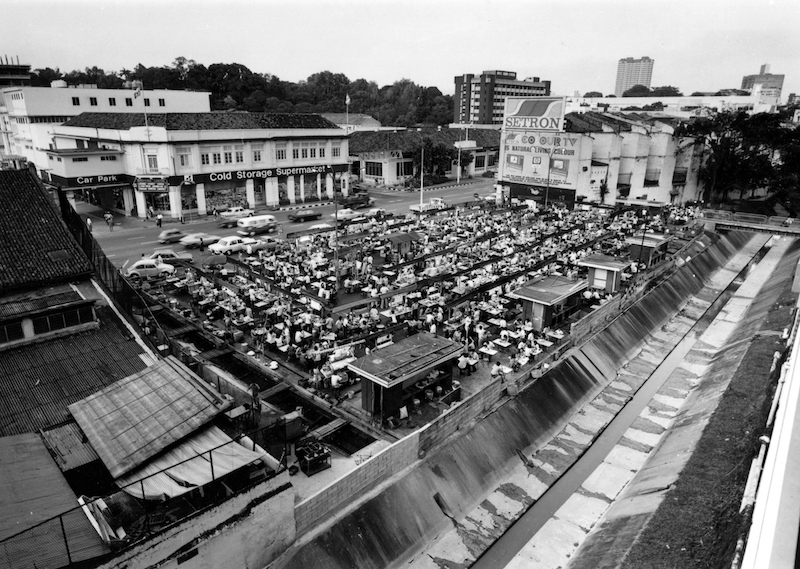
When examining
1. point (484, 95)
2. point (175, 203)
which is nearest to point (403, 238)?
point (175, 203)

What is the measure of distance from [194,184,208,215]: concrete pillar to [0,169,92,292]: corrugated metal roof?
3098 centimetres

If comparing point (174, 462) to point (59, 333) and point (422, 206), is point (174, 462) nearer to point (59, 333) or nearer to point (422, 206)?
point (59, 333)

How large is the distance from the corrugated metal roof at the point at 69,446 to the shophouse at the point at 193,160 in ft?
125

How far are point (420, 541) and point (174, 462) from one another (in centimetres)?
741

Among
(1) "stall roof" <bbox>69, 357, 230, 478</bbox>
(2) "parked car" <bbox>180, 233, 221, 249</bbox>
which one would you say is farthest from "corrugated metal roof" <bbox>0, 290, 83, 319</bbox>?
(2) "parked car" <bbox>180, 233, 221, 249</bbox>

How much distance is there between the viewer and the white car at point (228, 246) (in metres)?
37.2

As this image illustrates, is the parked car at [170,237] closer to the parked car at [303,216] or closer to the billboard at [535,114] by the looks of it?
the parked car at [303,216]

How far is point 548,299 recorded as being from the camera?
25141mm

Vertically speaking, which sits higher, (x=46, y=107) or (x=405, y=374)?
(x=46, y=107)

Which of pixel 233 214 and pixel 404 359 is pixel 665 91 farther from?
pixel 404 359

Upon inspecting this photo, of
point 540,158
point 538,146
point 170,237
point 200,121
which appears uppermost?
point 200,121

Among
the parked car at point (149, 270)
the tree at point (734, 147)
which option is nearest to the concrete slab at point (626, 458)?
the parked car at point (149, 270)

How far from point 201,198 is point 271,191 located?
7.74 metres

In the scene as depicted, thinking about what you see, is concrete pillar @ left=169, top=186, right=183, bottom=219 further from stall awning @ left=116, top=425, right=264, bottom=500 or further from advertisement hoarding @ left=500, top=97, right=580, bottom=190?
stall awning @ left=116, top=425, right=264, bottom=500
